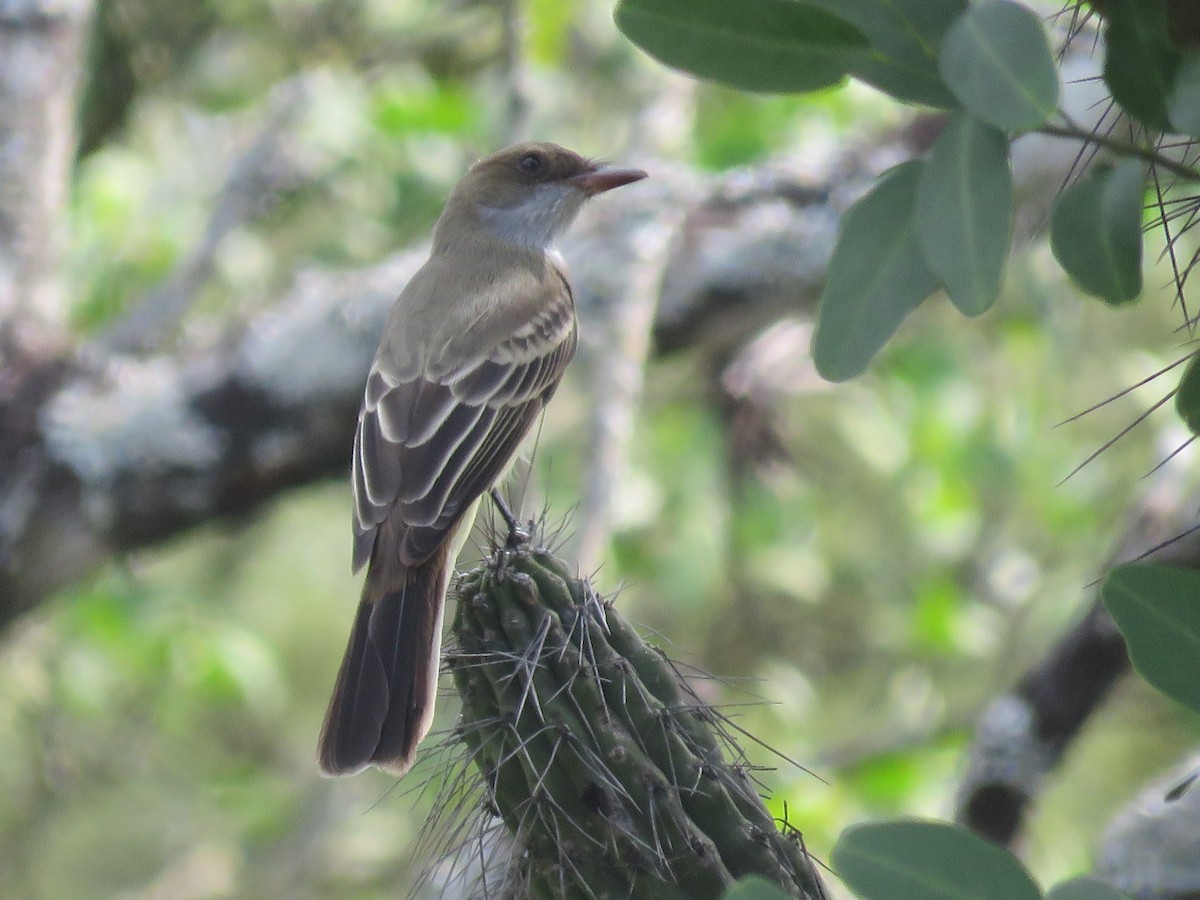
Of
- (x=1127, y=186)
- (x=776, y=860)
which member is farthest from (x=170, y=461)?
(x=1127, y=186)

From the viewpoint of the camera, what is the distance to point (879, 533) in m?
6.66

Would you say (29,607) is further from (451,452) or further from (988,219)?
(988,219)

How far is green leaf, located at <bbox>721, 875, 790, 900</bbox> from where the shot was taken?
128 centimetres

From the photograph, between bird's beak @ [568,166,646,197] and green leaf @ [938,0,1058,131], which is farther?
bird's beak @ [568,166,646,197]

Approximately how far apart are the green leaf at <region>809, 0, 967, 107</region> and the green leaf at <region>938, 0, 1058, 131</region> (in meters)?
0.08

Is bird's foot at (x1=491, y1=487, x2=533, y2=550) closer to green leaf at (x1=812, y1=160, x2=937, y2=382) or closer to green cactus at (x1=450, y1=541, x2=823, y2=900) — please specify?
green cactus at (x1=450, y1=541, x2=823, y2=900)

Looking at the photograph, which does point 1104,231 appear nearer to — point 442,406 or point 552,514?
point 442,406

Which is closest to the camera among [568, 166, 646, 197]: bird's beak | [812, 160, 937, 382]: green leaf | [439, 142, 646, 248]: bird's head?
[812, 160, 937, 382]: green leaf

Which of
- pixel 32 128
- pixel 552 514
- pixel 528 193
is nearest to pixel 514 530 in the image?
pixel 528 193

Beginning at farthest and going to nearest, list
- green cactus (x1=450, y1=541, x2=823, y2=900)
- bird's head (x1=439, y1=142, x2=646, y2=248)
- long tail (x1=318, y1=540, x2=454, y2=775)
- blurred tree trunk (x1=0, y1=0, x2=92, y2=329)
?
blurred tree trunk (x1=0, y1=0, x2=92, y2=329) < bird's head (x1=439, y1=142, x2=646, y2=248) < long tail (x1=318, y1=540, x2=454, y2=775) < green cactus (x1=450, y1=541, x2=823, y2=900)

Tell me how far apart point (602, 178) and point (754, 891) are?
10.6ft

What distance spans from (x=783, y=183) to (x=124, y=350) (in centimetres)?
235

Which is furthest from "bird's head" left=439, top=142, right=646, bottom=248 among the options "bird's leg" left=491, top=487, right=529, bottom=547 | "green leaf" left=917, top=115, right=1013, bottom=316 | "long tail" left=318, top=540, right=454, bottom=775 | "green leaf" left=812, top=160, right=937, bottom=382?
"green leaf" left=917, top=115, right=1013, bottom=316

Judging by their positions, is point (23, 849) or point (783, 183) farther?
point (23, 849)
